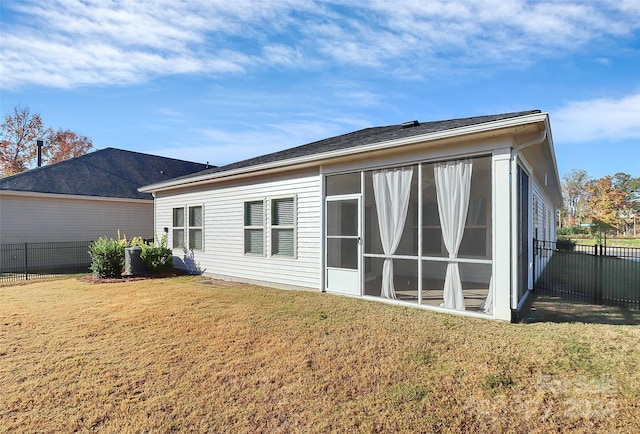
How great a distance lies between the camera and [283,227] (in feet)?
25.3

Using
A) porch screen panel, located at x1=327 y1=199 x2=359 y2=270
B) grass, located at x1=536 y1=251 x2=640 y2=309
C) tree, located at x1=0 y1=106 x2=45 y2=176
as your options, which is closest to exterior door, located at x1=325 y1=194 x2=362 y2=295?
porch screen panel, located at x1=327 y1=199 x2=359 y2=270

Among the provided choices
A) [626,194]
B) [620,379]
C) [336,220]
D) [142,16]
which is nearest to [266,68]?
[142,16]

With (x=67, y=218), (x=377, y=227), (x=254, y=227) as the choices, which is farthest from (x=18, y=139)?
(x=377, y=227)

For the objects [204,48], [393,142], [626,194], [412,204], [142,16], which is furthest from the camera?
[626,194]

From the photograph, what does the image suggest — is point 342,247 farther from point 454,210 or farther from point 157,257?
point 157,257

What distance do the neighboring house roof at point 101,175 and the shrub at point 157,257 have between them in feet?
17.8

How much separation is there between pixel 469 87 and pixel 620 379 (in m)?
7.77

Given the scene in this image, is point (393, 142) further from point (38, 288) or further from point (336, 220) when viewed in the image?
point (38, 288)

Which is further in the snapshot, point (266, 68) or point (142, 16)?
point (266, 68)

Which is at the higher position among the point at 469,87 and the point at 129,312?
the point at 469,87

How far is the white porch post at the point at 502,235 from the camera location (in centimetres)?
478

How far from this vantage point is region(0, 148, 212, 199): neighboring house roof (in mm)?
12578

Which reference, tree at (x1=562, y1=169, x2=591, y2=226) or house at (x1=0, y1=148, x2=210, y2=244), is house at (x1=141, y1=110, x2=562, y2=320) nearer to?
house at (x1=0, y1=148, x2=210, y2=244)

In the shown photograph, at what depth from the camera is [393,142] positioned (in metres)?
5.64
